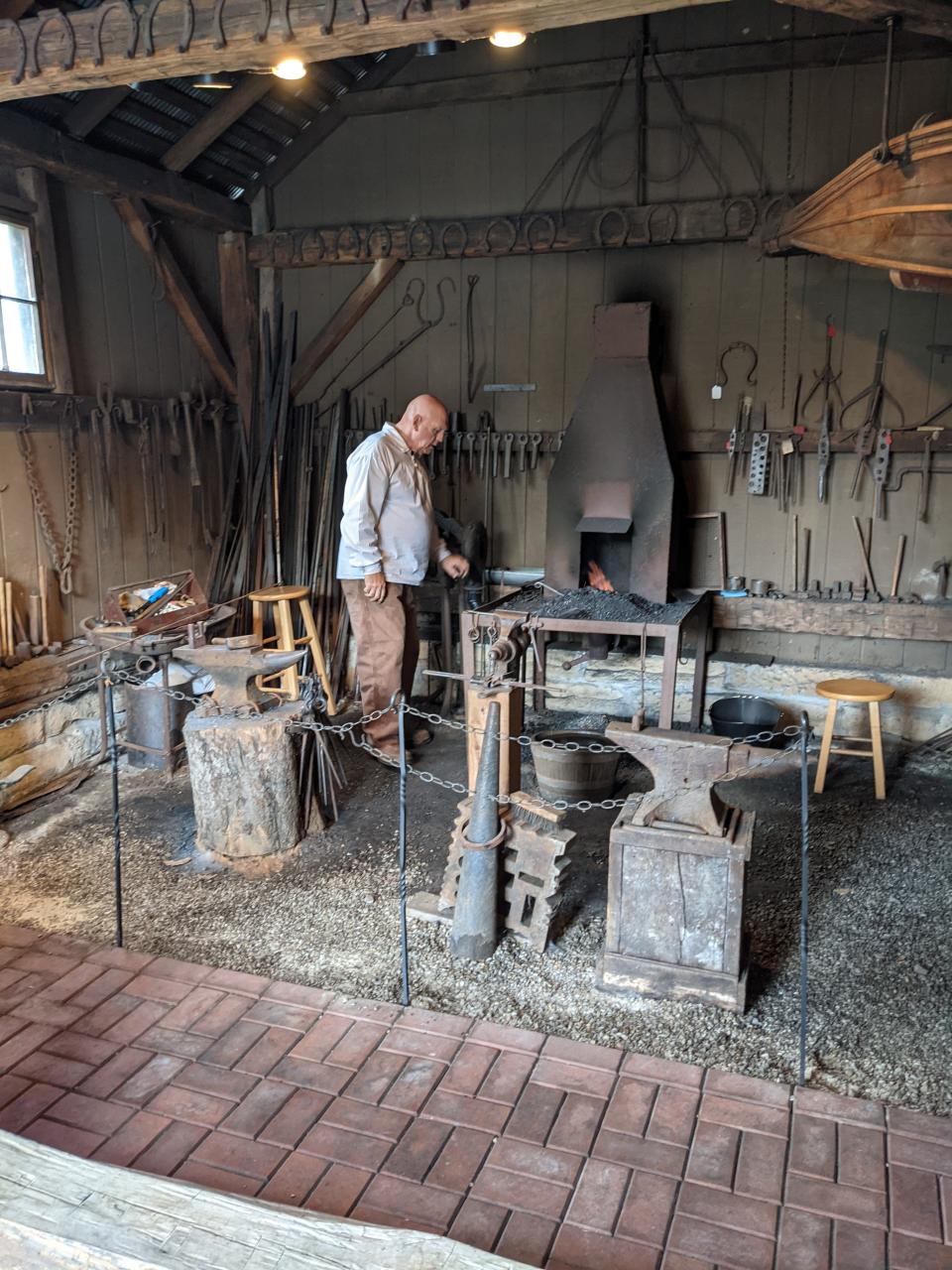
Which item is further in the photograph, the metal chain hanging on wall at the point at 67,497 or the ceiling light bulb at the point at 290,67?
the metal chain hanging on wall at the point at 67,497

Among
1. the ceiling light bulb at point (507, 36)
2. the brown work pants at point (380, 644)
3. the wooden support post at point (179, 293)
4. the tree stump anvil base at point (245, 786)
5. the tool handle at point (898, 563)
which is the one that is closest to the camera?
the ceiling light bulb at point (507, 36)

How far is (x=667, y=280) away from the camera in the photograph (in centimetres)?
571

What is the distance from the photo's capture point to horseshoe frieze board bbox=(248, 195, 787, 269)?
542 cm

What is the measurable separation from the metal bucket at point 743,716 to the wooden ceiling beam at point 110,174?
422cm

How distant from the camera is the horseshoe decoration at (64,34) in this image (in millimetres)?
3648

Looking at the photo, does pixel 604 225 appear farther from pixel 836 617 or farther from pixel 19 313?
pixel 19 313

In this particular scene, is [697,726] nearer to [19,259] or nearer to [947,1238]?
[947,1238]

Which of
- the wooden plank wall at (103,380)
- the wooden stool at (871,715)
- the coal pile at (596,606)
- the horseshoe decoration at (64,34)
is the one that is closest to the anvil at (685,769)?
the coal pile at (596,606)

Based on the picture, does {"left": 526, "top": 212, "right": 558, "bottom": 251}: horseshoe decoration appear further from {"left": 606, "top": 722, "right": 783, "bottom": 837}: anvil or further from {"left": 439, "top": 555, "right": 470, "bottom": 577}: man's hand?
{"left": 606, "top": 722, "right": 783, "bottom": 837}: anvil

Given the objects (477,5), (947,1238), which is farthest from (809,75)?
(947,1238)

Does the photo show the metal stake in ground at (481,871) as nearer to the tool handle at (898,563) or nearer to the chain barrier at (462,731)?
the chain barrier at (462,731)

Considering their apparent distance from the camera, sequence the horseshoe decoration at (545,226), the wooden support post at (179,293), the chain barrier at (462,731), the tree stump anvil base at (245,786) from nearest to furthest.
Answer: the chain barrier at (462,731) < the tree stump anvil base at (245,786) < the wooden support post at (179,293) < the horseshoe decoration at (545,226)

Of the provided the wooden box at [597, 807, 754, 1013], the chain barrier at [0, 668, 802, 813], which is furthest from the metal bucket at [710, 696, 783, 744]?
the wooden box at [597, 807, 754, 1013]

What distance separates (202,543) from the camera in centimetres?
620
